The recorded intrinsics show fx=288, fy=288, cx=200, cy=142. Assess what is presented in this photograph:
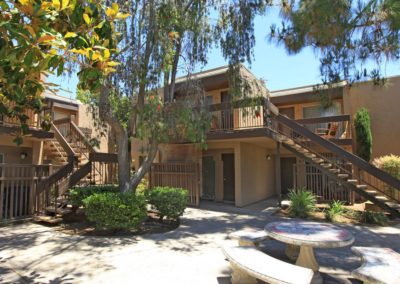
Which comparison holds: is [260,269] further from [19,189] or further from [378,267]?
A: [19,189]

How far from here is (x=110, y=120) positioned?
871 centimetres

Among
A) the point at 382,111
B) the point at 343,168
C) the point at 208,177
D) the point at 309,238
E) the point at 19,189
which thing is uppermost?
the point at 382,111

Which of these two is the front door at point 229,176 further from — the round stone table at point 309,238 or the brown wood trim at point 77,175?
the round stone table at point 309,238

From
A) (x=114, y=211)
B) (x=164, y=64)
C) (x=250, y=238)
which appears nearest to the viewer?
(x=250, y=238)

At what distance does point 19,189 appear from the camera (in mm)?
9453

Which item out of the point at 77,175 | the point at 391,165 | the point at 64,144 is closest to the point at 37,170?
the point at 77,175

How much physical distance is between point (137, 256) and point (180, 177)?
7.29m

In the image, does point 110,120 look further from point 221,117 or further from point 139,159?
point 139,159

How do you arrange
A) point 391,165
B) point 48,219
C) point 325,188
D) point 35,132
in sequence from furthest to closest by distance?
point 325,188 < point 391,165 < point 35,132 < point 48,219

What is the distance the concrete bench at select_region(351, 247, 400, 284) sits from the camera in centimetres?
361

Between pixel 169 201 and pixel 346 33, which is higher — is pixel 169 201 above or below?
below

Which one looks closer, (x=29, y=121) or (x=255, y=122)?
(x=29, y=121)

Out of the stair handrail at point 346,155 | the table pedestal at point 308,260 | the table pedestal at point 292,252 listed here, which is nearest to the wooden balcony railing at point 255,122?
the stair handrail at point 346,155

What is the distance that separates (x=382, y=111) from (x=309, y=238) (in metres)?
12.7
